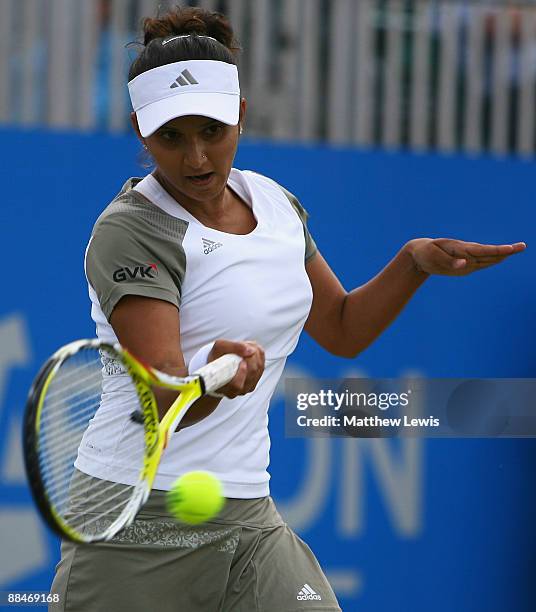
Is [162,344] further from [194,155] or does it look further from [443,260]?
→ [443,260]

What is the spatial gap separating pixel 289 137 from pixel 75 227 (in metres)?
1.05

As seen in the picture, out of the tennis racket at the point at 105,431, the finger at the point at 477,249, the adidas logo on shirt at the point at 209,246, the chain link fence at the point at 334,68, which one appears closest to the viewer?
the tennis racket at the point at 105,431

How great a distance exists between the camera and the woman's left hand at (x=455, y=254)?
2.53m

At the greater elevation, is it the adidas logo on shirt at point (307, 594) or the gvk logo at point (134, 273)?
the gvk logo at point (134, 273)

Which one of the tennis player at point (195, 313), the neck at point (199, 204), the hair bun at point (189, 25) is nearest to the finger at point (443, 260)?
the tennis player at point (195, 313)

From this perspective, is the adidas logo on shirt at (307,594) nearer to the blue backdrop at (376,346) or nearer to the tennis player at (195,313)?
the tennis player at (195,313)

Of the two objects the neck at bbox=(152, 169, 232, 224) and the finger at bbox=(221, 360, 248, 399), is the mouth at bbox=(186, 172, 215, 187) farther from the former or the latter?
the finger at bbox=(221, 360, 248, 399)

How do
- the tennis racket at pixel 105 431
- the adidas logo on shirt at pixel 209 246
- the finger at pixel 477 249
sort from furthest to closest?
the finger at pixel 477 249 → the adidas logo on shirt at pixel 209 246 → the tennis racket at pixel 105 431

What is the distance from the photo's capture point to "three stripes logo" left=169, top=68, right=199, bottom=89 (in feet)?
7.37

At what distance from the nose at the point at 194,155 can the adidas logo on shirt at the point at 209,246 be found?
13cm

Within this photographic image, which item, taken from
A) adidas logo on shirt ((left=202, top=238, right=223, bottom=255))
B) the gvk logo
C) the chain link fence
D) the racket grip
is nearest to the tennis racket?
the racket grip

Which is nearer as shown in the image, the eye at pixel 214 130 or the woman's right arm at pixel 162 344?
the woman's right arm at pixel 162 344

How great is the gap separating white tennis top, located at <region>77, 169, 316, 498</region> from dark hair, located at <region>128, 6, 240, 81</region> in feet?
0.75

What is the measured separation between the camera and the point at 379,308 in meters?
2.73
